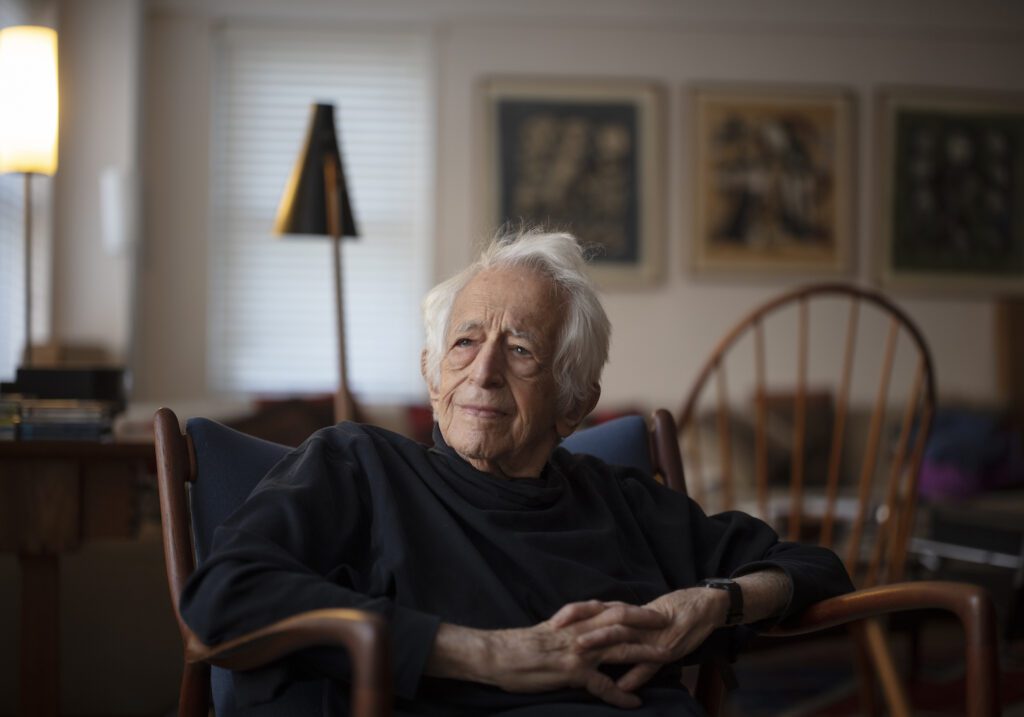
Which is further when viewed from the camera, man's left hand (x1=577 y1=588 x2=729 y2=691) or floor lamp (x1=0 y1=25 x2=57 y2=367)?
floor lamp (x1=0 y1=25 x2=57 y2=367)

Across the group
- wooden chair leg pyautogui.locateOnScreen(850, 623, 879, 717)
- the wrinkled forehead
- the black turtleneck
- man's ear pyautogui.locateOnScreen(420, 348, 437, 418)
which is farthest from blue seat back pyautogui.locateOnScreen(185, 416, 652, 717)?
wooden chair leg pyautogui.locateOnScreen(850, 623, 879, 717)

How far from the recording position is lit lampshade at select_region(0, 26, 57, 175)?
116 inches

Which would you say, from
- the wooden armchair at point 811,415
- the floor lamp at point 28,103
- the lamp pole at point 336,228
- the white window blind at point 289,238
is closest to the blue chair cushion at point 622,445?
the lamp pole at point 336,228

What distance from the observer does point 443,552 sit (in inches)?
60.1

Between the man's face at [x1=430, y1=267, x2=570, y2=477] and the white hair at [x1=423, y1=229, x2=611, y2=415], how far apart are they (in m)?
0.02

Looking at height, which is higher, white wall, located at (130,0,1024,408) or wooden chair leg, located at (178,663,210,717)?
white wall, located at (130,0,1024,408)

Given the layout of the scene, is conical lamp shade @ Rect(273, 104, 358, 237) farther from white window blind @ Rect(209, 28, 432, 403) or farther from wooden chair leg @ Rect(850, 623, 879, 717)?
white window blind @ Rect(209, 28, 432, 403)

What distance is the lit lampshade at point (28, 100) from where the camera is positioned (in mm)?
2943

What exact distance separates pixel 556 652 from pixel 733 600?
305 millimetres

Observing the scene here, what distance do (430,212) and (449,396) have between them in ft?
13.5

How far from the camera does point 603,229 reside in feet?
18.9

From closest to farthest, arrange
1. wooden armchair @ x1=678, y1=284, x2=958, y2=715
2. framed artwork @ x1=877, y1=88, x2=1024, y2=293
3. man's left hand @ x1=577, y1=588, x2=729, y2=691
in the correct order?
man's left hand @ x1=577, y1=588, x2=729, y2=691, wooden armchair @ x1=678, y1=284, x2=958, y2=715, framed artwork @ x1=877, y1=88, x2=1024, y2=293

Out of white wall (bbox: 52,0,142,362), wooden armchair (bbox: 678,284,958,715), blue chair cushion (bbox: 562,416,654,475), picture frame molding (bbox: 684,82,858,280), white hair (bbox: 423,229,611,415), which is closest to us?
white hair (bbox: 423,229,611,415)

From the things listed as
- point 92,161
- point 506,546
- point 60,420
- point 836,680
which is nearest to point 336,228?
point 60,420
